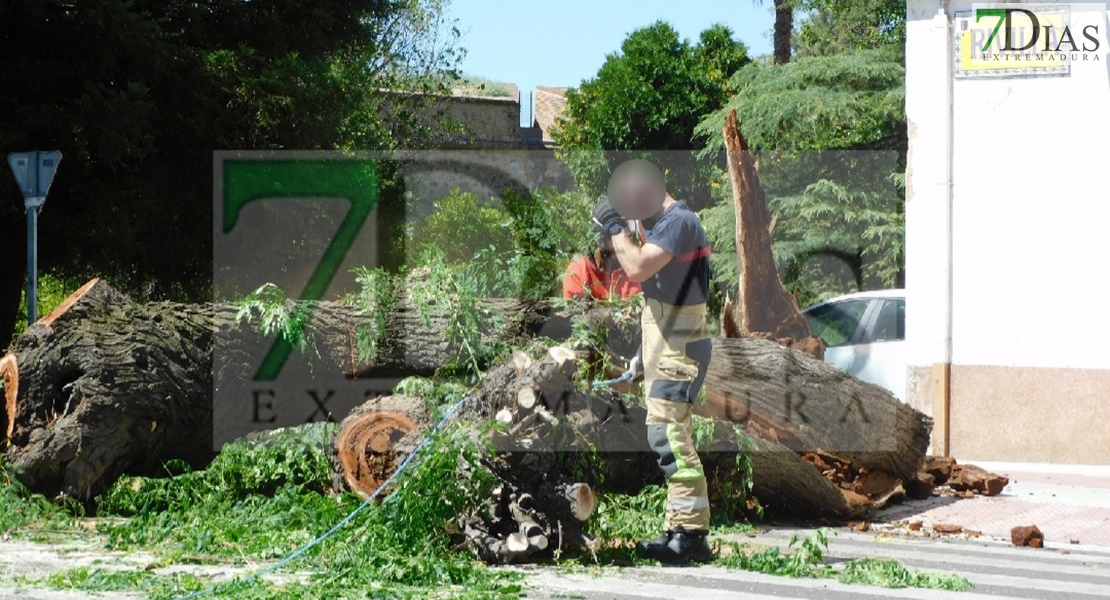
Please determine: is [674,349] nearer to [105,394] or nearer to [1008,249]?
[105,394]

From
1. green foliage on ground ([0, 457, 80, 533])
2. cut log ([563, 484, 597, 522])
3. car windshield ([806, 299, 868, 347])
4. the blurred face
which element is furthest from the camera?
car windshield ([806, 299, 868, 347])

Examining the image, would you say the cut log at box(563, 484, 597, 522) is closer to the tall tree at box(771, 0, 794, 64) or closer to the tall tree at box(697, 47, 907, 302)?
the tall tree at box(697, 47, 907, 302)

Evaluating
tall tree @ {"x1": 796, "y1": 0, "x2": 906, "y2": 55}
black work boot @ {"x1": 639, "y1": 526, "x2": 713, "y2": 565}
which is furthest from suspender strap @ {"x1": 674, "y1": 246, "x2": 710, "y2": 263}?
tall tree @ {"x1": 796, "y1": 0, "x2": 906, "y2": 55}

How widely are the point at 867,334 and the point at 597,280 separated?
5.24m

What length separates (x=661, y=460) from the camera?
6.75m

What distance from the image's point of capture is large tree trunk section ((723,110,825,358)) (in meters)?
12.5

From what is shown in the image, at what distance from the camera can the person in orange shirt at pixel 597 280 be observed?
8883 millimetres

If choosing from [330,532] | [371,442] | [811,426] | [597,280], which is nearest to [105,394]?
[371,442]

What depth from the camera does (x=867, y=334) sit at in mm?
13500

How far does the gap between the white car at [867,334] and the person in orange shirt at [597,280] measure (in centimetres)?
442

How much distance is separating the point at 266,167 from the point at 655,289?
12.7 metres

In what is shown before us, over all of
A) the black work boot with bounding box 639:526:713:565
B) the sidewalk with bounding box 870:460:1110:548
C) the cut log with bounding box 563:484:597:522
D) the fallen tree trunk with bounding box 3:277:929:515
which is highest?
the fallen tree trunk with bounding box 3:277:929:515

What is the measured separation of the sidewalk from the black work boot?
7.09ft

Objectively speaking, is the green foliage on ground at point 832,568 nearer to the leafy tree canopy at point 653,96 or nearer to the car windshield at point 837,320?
the car windshield at point 837,320
